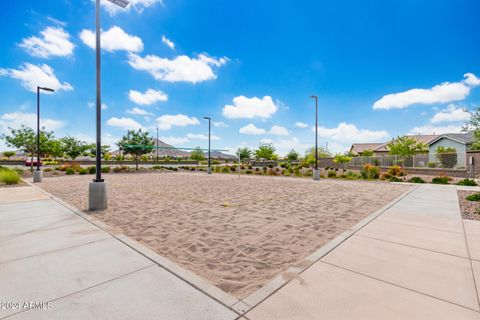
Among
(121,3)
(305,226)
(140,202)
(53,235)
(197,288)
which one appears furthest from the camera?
(140,202)

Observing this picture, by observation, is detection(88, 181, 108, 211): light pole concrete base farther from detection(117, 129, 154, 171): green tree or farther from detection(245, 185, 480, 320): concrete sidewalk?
detection(117, 129, 154, 171): green tree

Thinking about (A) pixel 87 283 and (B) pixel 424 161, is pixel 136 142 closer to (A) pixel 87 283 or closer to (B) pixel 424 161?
(A) pixel 87 283

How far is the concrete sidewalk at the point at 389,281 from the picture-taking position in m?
2.61

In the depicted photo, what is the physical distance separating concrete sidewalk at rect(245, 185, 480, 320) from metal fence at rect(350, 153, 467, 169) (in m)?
26.0

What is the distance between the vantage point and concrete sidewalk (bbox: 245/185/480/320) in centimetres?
261

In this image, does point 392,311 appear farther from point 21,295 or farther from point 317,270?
point 21,295

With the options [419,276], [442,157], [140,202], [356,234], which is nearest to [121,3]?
[140,202]

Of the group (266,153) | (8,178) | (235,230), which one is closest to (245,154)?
(266,153)

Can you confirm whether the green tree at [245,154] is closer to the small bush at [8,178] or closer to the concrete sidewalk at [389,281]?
the small bush at [8,178]

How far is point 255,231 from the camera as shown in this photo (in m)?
5.61

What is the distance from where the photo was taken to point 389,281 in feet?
10.7

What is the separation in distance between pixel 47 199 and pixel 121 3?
851 centimetres

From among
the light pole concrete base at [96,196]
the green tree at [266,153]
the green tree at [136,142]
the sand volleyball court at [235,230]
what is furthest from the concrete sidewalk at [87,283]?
the green tree at [266,153]

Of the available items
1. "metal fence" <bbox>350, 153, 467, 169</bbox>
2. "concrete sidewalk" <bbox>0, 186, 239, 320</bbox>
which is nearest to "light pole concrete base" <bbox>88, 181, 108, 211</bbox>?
"concrete sidewalk" <bbox>0, 186, 239, 320</bbox>
